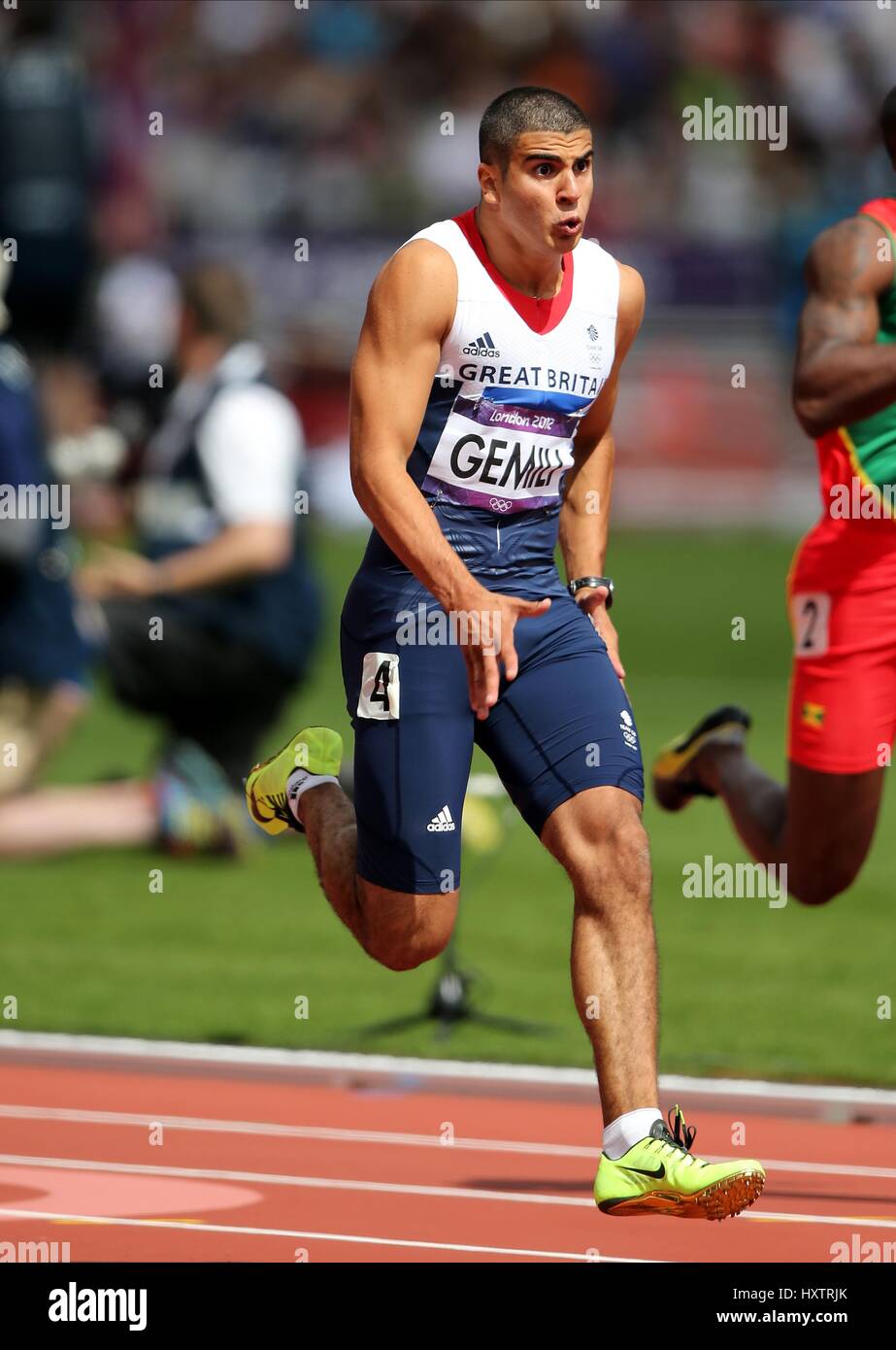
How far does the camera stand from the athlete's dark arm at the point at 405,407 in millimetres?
5883

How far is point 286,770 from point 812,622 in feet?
5.29

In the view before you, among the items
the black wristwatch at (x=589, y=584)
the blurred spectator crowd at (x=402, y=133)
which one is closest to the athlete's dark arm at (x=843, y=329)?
the black wristwatch at (x=589, y=584)

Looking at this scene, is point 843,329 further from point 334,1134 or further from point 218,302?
point 218,302

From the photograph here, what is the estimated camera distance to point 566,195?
607 centimetres

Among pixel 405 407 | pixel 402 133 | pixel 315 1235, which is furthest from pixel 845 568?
pixel 402 133

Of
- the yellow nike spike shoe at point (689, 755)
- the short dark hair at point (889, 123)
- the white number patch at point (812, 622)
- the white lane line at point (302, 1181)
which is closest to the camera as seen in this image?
the white lane line at point (302, 1181)

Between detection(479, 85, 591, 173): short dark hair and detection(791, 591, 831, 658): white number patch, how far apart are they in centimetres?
189

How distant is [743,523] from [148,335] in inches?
279

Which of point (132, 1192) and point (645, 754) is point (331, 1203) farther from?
point (645, 754)

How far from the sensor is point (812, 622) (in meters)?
7.50

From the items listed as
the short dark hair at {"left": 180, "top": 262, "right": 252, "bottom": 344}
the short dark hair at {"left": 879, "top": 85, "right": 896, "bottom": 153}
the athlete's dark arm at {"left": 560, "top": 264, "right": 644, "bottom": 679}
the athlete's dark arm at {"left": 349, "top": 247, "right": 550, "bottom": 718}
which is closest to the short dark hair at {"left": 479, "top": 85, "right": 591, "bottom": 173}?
the athlete's dark arm at {"left": 349, "top": 247, "right": 550, "bottom": 718}

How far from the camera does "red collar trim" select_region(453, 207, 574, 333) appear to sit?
621 cm

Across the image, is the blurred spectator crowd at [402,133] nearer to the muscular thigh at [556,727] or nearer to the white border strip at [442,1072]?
the white border strip at [442,1072]

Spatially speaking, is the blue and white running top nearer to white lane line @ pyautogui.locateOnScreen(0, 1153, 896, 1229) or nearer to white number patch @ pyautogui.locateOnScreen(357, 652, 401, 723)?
white number patch @ pyautogui.locateOnScreen(357, 652, 401, 723)
